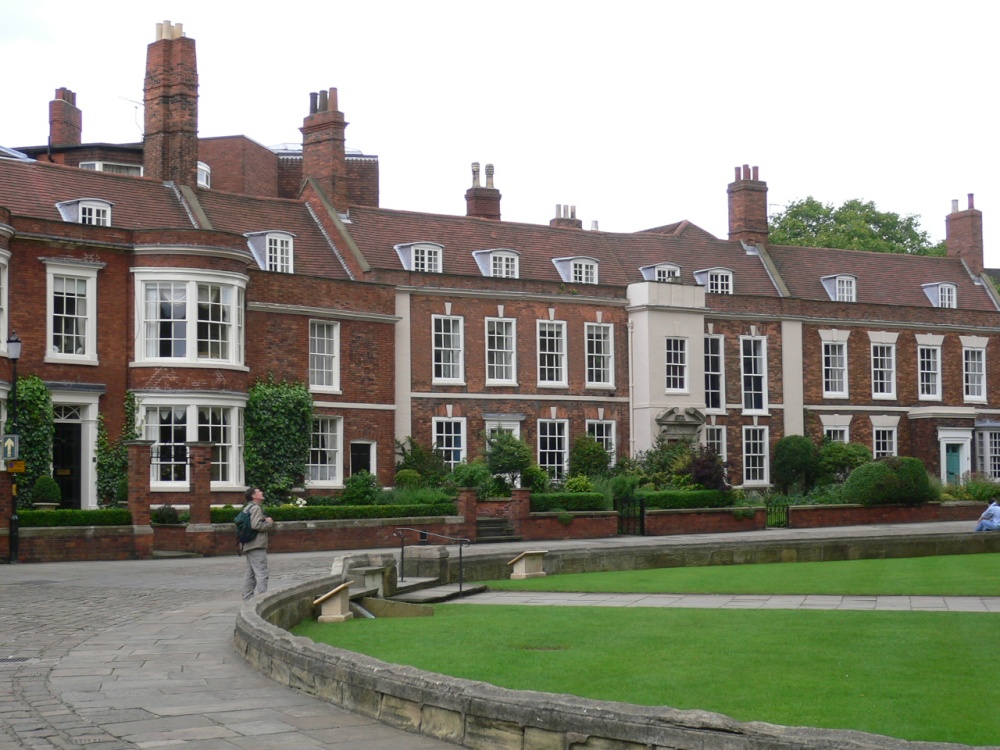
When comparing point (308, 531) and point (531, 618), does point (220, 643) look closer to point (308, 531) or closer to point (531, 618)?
point (531, 618)

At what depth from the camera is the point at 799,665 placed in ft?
36.8

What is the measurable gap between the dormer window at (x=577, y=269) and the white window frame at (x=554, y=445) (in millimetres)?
5130

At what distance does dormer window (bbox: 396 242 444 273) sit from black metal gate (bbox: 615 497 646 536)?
9.81 m

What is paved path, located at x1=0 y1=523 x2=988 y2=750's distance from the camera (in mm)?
9125

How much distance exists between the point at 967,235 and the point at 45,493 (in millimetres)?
39396

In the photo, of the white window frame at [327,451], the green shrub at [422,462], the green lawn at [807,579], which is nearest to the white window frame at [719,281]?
the green shrub at [422,462]

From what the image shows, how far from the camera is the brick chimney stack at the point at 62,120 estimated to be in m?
54.5

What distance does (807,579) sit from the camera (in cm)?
2130

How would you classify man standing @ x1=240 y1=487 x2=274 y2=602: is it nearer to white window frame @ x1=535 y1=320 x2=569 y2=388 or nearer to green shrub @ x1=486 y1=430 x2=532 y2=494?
green shrub @ x1=486 y1=430 x2=532 y2=494

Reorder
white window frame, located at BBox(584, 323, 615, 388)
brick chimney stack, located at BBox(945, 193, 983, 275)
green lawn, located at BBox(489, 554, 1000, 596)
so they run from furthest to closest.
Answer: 1. brick chimney stack, located at BBox(945, 193, 983, 275)
2. white window frame, located at BBox(584, 323, 615, 388)
3. green lawn, located at BBox(489, 554, 1000, 596)

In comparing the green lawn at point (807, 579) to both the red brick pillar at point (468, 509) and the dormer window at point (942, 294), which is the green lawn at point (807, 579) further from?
the dormer window at point (942, 294)

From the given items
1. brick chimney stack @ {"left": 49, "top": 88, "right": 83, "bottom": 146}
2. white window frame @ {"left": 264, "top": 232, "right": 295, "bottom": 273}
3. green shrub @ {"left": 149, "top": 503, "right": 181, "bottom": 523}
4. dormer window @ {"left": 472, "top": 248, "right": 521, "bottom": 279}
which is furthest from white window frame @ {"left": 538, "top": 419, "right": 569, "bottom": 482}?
brick chimney stack @ {"left": 49, "top": 88, "right": 83, "bottom": 146}

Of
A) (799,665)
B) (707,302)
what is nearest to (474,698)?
(799,665)

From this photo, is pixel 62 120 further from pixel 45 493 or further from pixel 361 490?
pixel 45 493
